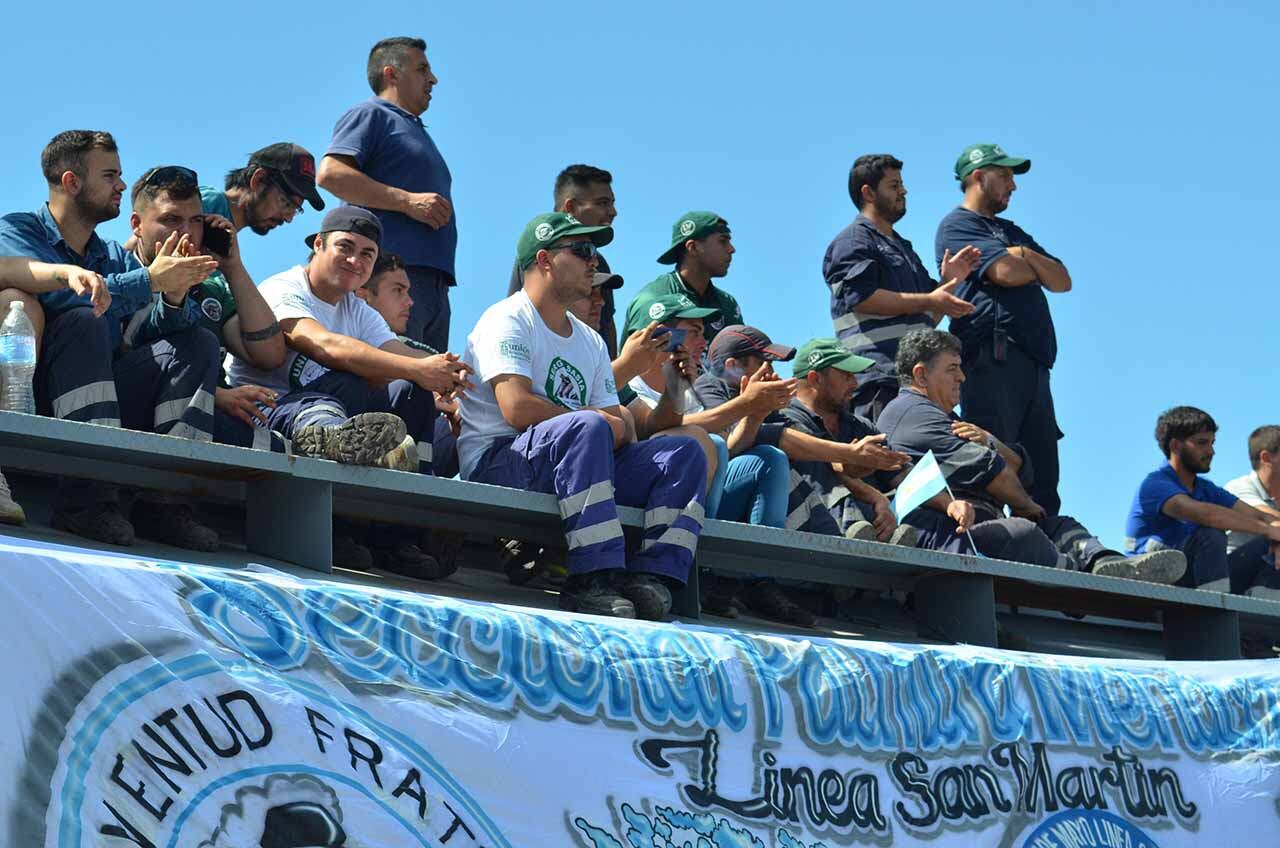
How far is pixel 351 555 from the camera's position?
7051 mm

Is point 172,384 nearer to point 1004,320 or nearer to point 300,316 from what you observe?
point 300,316

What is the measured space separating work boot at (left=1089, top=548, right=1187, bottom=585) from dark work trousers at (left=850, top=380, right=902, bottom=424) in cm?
127

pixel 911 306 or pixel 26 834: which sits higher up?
pixel 911 306

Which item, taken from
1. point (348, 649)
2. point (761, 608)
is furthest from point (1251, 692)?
point (348, 649)

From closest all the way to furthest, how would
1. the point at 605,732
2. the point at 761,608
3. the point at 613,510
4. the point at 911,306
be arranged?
the point at 605,732, the point at 613,510, the point at 761,608, the point at 911,306

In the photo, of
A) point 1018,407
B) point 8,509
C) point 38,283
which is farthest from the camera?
point 1018,407

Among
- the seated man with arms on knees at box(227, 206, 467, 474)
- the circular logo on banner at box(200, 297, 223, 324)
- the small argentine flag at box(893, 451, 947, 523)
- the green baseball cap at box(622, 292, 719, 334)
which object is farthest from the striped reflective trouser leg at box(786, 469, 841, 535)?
the circular logo on banner at box(200, 297, 223, 324)

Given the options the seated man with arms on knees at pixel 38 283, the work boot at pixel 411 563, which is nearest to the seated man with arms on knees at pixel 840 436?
the work boot at pixel 411 563

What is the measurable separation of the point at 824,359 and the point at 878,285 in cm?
115

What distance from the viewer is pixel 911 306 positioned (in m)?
9.61

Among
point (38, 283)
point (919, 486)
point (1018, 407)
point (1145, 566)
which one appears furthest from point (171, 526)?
point (1018, 407)

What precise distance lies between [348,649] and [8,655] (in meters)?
0.97

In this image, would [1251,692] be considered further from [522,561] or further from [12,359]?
[12,359]

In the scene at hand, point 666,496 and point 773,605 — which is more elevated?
point 666,496
